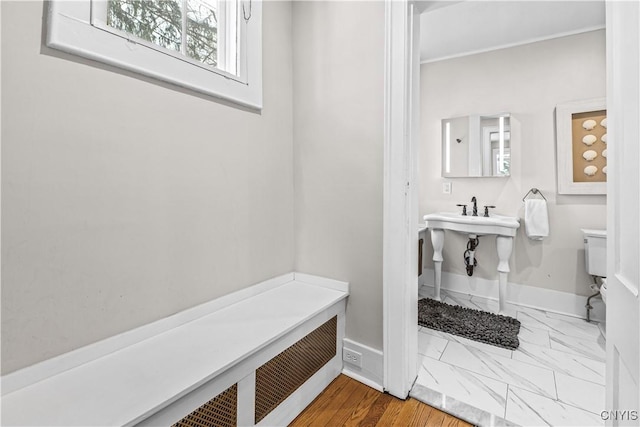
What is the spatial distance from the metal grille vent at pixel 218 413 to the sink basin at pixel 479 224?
2.27m

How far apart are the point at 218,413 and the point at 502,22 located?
128 inches

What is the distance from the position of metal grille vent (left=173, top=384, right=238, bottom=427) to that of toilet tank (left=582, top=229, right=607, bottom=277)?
2646 millimetres

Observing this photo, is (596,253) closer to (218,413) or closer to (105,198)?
(218,413)

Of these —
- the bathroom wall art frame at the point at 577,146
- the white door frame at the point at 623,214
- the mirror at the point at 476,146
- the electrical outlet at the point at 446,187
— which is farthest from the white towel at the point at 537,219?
the white door frame at the point at 623,214

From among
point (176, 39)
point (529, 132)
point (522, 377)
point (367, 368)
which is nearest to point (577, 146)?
point (529, 132)

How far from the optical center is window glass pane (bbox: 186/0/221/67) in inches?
54.6

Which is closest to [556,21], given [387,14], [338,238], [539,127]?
[539,127]

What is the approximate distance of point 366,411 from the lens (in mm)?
1405

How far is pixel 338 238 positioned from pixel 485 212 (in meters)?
1.82

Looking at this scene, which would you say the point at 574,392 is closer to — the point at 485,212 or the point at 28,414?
the point at 485,212

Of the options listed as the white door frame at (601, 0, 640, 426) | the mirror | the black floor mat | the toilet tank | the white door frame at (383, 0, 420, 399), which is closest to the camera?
the white door frame at (601, 0, 640, 426)

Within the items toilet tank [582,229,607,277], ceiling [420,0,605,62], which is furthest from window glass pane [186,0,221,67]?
toilet tank [582,229,607,277]

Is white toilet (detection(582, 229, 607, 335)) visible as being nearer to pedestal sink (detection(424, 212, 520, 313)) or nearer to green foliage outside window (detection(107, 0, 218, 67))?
pedestal sink (detection(424, 212, 520, 313))

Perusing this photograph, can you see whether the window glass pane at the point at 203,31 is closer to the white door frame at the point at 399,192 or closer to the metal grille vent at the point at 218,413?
the white door frame at the point at 399,192
